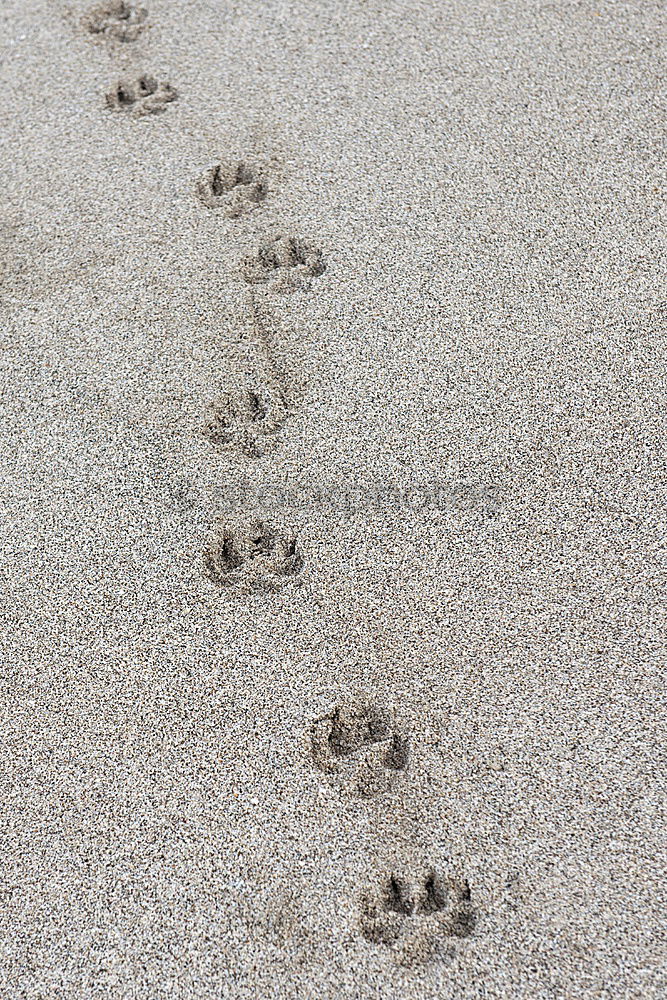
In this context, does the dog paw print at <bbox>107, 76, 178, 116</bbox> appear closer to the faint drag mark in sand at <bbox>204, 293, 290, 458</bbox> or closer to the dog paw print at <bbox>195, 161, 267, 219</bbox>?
the dog paw print at <bbox>195, 161, 267, 219</bbox>

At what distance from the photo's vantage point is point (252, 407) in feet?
6.43

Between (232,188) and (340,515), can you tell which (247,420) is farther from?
(232,188)

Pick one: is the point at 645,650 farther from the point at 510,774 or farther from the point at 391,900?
the point at 391,900

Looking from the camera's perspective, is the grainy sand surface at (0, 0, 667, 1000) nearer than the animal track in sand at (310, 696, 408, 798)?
Yes

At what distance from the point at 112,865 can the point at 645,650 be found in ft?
2.85

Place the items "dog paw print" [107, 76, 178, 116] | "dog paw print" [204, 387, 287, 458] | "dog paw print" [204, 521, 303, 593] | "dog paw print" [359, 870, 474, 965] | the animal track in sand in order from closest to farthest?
"dog paw print" [359, 870, 474, 965]
the animal track in sand
"dog paw print" [204, 521, 303, 593]
"dog paw print" [204, 387, 287, 458]
"dog paw print" [107, 76, 178, 116]

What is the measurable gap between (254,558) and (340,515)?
17 centimetres

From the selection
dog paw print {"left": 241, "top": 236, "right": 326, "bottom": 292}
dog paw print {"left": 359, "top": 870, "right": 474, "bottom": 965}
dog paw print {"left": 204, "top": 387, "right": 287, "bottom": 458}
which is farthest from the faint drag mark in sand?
dog paw print {"left": 359, "top": 870, "right": 474, "bottom": 965}

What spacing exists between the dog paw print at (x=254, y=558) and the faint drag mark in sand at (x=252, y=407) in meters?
0.18

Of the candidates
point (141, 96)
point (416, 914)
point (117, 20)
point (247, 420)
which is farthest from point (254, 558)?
point (117, 20)

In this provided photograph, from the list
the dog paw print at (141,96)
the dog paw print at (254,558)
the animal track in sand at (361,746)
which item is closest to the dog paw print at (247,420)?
the dog paw print at (254,558)

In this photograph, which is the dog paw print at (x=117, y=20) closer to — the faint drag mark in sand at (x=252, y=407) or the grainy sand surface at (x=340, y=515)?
the grainy sand surface at (x=340, y=515)

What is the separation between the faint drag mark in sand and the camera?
6.26 ft

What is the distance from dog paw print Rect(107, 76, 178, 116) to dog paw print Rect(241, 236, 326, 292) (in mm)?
664
